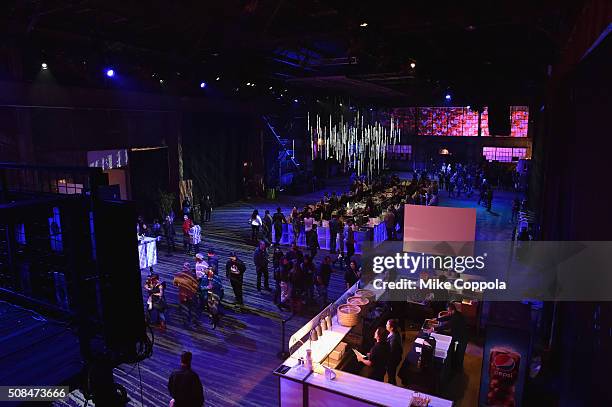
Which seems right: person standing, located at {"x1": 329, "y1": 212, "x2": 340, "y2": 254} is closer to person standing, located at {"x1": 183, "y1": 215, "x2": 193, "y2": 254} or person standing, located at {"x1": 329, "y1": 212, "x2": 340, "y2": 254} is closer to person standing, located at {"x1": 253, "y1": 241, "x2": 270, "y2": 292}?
person standing, located at {"x1": 253, "y1": 241, "x2": 270, "y2": 292}

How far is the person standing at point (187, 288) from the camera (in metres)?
7.94

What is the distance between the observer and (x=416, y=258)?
1167 cm

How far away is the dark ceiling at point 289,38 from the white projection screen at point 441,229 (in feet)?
11.2

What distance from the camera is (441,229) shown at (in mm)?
10242

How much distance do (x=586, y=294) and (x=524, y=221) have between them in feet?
31.2

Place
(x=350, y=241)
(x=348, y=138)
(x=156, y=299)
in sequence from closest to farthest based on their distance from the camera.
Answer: (x=156, y=299)
(x=350, y=241)
(x=348, y=138)

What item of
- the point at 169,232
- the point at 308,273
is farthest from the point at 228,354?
the point at 169,232

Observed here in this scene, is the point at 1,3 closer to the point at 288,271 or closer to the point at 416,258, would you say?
the point at 288,271

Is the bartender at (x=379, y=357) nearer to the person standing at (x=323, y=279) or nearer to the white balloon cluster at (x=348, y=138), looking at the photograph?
the person standing at (x=323, y=279)

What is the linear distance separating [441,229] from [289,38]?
5465 mm

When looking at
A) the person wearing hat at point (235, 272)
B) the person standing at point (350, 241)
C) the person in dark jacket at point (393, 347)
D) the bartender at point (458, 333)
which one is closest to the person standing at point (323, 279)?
the person wearing hat at point (235, 272)

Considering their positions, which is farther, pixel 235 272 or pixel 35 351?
pixel 235 272

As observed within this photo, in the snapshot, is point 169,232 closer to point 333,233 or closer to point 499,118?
point 333,233

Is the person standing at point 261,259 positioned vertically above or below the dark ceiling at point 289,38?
below
